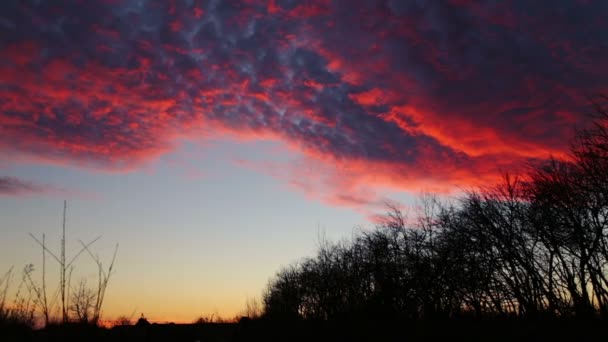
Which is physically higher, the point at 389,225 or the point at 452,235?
the point at 389,225

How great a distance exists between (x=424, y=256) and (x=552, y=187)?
15770mm

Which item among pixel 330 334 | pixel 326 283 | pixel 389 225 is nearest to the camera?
pixel 330 334

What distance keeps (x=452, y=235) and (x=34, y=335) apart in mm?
32909

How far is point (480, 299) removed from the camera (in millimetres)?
37719

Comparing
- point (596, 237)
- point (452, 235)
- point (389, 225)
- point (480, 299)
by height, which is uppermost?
point (389, 225)

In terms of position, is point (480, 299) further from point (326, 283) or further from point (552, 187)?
point (326, 283)

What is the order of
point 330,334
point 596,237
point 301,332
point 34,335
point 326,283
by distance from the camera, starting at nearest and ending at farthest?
point 34,335 → point 330,334 → point 301,332 → point 596,237 → point 326,283

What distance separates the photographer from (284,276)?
70562mm

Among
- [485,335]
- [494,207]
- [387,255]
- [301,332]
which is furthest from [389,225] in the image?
[485,335]

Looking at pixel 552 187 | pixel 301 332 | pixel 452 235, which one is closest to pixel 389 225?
pixel 452 235

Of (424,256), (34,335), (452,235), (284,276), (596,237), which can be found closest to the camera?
(34,335)

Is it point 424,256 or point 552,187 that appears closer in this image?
point 552,187

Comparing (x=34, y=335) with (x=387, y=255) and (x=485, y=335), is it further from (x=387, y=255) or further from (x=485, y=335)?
(x=387, y=255)

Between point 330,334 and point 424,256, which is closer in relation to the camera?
point 330,334
